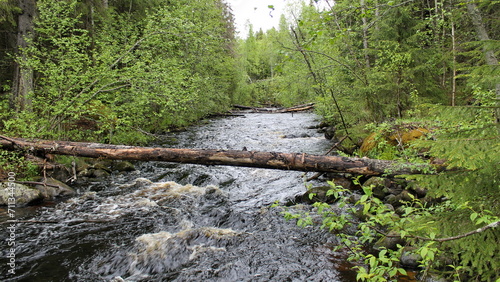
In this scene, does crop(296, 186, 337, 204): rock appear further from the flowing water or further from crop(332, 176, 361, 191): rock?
crop(332, 176, 361, 191): rock

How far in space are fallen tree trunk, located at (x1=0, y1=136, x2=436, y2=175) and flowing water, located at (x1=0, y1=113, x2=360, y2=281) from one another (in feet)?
4.43

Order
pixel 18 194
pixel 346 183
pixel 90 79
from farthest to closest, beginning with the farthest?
pixel 90 79
pixel 346 183
pixel 18 194

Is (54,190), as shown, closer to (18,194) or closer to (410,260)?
(18,194)

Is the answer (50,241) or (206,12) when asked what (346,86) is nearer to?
(50,241)

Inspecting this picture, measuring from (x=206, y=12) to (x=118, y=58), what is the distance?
46.7 ft

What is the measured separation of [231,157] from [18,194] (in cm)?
583

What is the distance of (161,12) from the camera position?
35.1 feet

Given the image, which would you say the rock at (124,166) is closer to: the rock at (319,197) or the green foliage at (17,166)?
the green foliage at (17,166)

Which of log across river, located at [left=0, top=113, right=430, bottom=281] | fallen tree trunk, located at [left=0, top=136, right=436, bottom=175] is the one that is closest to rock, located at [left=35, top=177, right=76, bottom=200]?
log across river, located at [left=0, top=113, right=430, bottom=281]

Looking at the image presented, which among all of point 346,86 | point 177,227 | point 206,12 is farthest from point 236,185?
point 206,12

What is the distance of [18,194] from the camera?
6941mm

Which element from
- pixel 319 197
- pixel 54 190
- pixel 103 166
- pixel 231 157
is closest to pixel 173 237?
pixel 231 157

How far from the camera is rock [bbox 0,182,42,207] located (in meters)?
6.75

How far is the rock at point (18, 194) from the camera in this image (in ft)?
22.1
